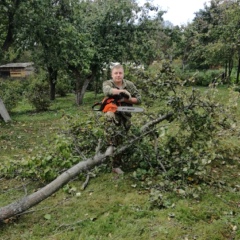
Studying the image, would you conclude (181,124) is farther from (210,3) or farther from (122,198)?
(210,3)

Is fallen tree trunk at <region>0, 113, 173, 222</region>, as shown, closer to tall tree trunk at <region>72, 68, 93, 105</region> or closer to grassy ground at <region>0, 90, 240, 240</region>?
grassy ground at <region>0, 90, 240, 240</region>

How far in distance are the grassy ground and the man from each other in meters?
0.55

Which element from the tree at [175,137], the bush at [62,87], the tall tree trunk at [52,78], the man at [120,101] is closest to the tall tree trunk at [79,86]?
the tall tree trunk at [52,78]

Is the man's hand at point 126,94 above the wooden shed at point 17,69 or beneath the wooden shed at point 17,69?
above

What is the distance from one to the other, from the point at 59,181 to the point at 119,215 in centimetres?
80

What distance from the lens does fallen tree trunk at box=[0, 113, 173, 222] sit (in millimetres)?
3146

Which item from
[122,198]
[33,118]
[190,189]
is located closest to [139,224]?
[122,198]

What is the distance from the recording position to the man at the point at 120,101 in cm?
412

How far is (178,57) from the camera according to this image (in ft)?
97.3

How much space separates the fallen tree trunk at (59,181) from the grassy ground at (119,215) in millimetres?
195

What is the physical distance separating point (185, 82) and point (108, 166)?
1.68 meters

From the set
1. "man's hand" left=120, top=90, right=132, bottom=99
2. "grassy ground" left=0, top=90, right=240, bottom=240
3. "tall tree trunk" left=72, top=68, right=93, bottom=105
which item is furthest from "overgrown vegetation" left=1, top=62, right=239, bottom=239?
"tall tree trunk" left=72, top=68, right=93, bottom=105

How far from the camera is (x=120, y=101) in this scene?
4203 mm

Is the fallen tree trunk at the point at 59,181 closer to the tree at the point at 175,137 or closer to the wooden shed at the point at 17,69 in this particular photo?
the tree at the point at 175,137
